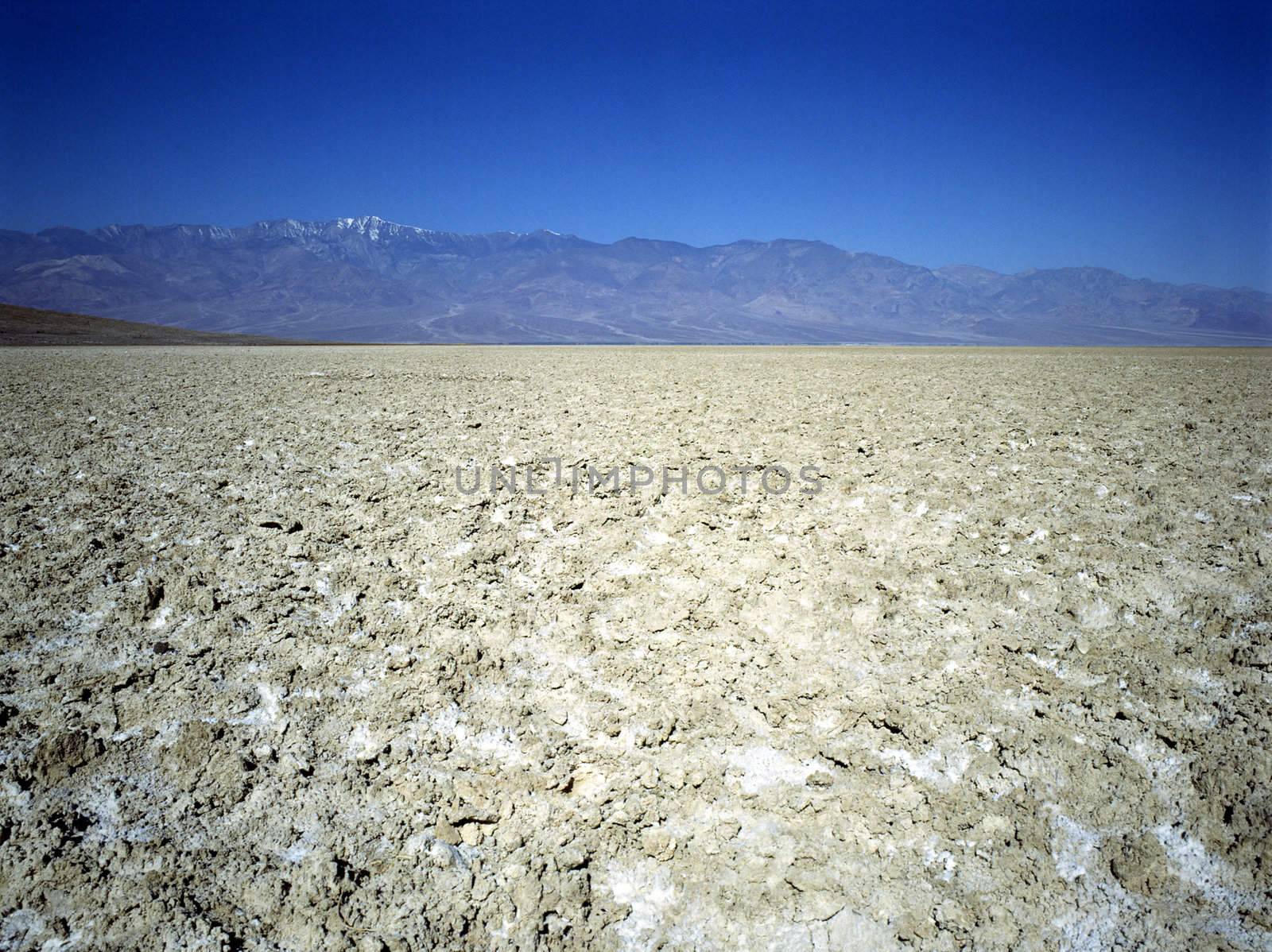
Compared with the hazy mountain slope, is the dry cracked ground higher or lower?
lower

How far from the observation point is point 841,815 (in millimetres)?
3336

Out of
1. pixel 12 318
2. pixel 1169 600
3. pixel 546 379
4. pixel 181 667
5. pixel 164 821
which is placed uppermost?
pixel 12 318

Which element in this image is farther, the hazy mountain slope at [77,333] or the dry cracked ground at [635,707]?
the hazy mountain slope at [77,333]

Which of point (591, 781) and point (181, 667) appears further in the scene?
point (181, 667)

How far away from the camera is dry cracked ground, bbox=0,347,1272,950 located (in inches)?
116

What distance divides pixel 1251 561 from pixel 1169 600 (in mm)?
937

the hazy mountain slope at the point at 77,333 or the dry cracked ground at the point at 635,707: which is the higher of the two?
the hazy mountain slope at the point at 77,333

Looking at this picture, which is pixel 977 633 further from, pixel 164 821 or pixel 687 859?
pixel 164 821

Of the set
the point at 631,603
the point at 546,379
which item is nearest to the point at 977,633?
the point at 631,603

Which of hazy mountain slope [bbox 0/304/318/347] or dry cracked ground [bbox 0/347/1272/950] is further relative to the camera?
hazy mountain slope [bbox 0/304/318/347]

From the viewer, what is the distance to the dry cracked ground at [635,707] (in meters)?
2.95

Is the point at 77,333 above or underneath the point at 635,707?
above

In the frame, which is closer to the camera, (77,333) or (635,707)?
(635,707)

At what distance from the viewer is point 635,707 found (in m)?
3.93
